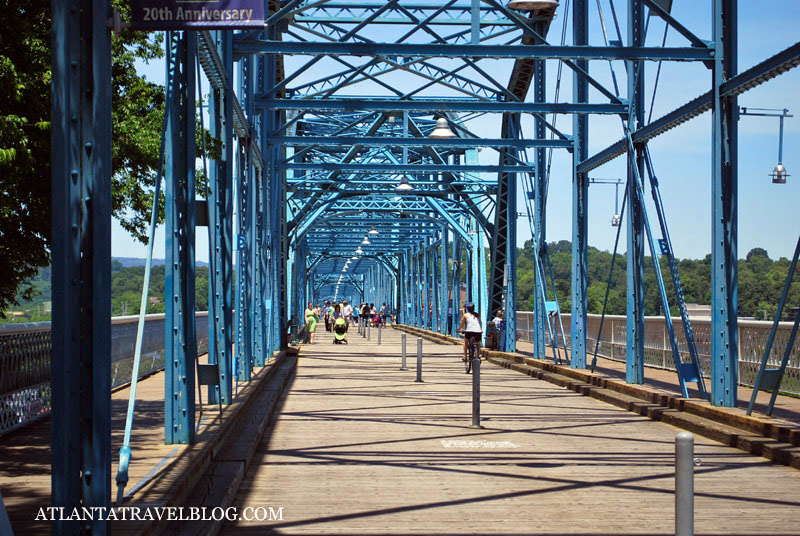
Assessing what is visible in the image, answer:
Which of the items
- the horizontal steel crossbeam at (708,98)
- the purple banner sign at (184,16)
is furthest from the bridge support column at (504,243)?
the purple banner sign at (184,16)

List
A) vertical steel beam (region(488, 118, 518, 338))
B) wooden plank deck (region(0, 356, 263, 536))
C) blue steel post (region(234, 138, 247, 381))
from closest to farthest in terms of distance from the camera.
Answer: wooden plank deck (region(0, 356, 263, 536)) < blue steel post (region(234, 138, 247, 381)) < vertical steel beam (region(488, 118, 518, 338))

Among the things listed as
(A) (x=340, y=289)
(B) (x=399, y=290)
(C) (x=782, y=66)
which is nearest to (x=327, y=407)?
(C) (x=782, y=66)

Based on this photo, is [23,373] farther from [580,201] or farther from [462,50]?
[580,201]

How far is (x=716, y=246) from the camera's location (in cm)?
1430

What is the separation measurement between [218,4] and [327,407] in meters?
11.1

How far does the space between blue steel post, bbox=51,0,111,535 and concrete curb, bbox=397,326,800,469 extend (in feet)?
24.9

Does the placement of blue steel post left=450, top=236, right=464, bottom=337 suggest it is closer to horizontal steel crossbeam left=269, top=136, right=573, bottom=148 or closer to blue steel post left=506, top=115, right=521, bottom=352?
blue steel post left=506, top=115, right=521, bottom=352

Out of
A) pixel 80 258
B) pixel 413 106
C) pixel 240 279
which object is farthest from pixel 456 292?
pixel 80 258

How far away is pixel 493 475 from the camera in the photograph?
10281 millimetres

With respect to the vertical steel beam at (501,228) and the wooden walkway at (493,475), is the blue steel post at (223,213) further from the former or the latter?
the vertical steel beam at (501,228)

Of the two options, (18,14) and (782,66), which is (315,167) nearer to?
(782,66)

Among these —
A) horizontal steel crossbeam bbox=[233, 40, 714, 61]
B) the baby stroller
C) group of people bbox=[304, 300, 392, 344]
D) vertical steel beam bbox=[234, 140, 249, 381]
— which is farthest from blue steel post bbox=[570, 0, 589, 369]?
group of people bbox=[304, 300, 392, 344]

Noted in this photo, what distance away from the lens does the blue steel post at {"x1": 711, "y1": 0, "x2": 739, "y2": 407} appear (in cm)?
1409

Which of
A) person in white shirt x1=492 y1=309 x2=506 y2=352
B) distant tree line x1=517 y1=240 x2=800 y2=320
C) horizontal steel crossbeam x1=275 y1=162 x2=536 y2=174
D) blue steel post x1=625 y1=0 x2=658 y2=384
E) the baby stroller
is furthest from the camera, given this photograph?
distant tree line x1=517 y1=240 x2=800 y2=320
